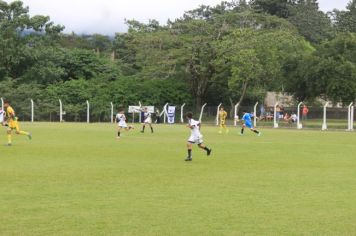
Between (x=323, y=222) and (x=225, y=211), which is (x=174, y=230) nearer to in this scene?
(x=225, y=211)

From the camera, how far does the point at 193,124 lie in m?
19.2

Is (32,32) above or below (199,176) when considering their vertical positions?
above

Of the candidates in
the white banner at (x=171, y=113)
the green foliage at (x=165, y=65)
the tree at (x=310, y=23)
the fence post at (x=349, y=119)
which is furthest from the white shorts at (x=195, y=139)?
the tree at (x=310, y=23)

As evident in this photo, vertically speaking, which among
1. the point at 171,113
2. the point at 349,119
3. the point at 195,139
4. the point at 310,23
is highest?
the point at 310,23

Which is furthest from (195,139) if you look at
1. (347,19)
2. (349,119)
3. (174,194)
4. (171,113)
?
(347,19)

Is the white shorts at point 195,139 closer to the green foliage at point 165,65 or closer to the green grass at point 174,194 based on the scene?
the green grass at point 174,194

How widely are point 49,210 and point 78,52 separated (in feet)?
190

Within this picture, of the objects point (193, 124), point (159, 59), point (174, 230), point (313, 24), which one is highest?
point (313, 24)

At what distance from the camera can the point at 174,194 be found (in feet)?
37.0

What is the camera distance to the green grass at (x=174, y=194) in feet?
27.7

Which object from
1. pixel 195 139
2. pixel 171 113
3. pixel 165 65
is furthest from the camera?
pixel 165 65

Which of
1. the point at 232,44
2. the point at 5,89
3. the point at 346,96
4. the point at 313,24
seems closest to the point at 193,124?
the point at 346,96

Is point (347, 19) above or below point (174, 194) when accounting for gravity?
above

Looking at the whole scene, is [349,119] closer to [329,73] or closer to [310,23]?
[329,73]
